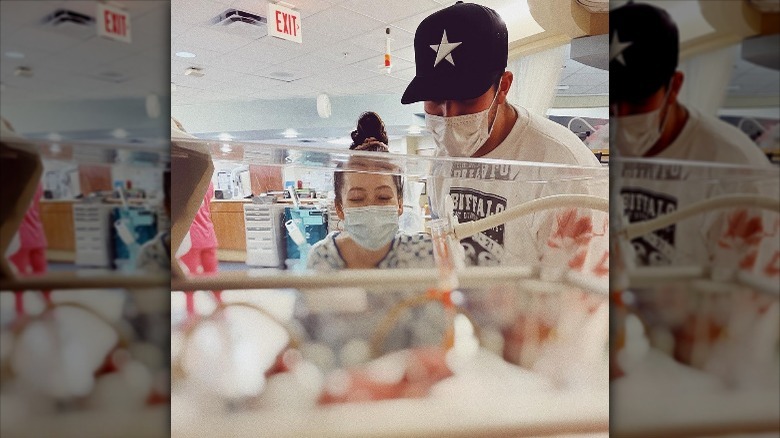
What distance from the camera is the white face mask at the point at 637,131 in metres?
0.20

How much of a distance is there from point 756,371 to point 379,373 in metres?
0.48

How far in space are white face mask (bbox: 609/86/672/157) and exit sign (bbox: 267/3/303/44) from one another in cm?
334

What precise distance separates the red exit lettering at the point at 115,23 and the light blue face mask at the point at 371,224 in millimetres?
1339

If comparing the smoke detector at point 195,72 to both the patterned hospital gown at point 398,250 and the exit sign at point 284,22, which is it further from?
the patterned hospital gown at point 398,250

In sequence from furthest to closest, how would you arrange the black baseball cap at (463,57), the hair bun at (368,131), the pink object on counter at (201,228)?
the hair bun at (368,131) → the black baseball cap at (463,57) → the pink object on counter at (201,228)

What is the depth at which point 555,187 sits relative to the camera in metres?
0.98

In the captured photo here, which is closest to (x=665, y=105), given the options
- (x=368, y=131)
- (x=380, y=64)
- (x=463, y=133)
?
(x=463, y=133)

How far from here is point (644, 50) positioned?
0.67 ft

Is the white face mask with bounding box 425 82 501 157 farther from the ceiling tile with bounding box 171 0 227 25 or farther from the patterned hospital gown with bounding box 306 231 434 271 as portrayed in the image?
the ceiling tile with bounding box 171 0 227 25

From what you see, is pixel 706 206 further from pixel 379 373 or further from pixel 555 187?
pixel 555 187

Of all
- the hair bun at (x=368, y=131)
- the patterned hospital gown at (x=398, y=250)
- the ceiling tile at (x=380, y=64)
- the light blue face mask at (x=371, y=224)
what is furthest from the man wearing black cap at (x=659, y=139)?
the ceiling tile at (x=380, y=64)

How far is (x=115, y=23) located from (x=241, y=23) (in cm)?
360

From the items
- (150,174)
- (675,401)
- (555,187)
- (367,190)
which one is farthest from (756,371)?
(367,190)

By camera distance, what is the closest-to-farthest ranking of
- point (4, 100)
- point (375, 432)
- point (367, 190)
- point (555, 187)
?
point (4, 100), point (375, 432), point (555, 187), point (367, 190)
